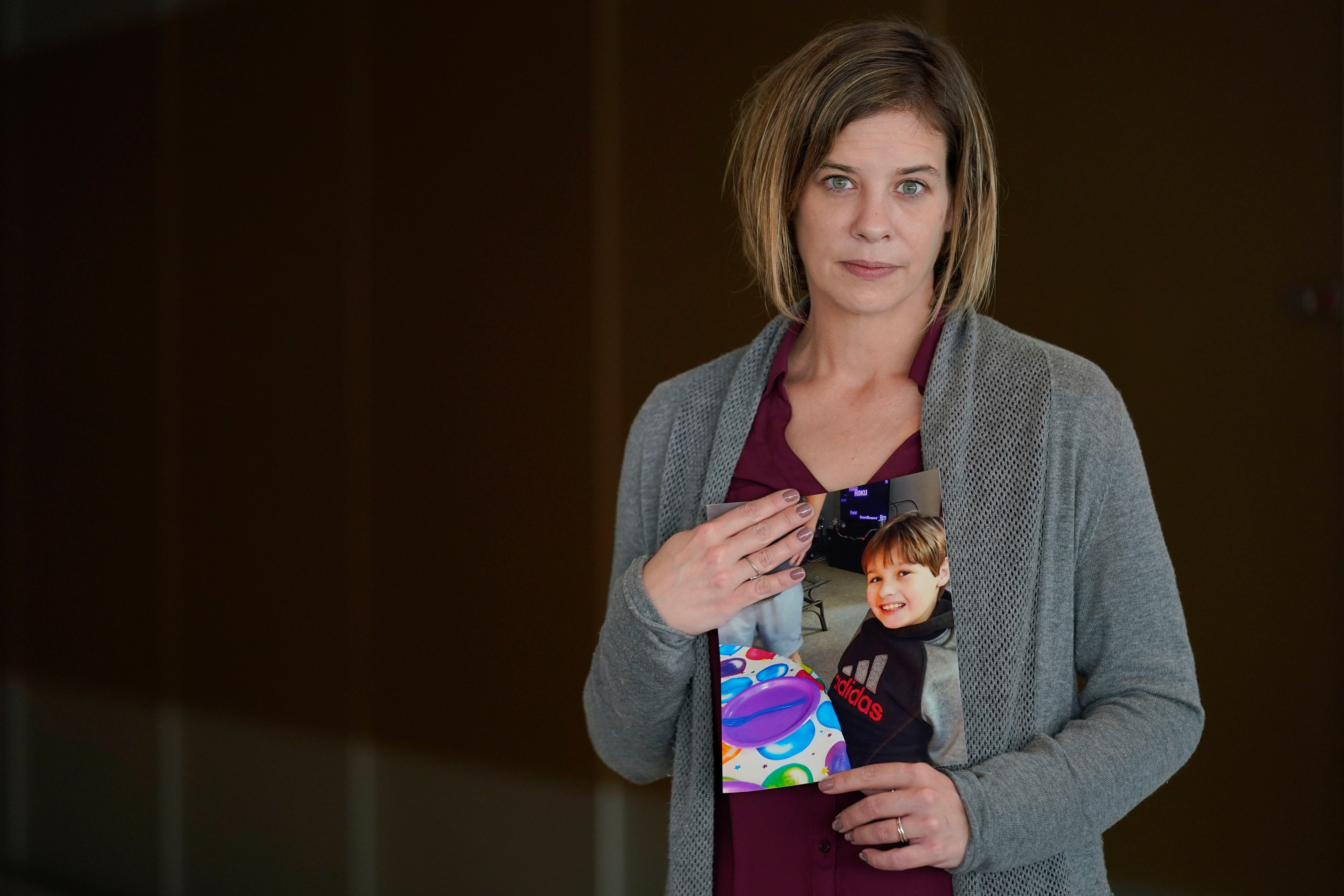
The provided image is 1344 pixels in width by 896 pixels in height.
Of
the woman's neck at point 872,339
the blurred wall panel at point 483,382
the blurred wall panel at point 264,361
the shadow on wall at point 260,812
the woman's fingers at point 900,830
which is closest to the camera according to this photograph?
the woman's fingers at point 900,830

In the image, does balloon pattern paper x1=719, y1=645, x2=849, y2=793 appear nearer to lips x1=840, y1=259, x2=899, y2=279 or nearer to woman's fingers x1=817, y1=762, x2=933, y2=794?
woman's fingers x1=817, y1=762, x2=933, y2=794

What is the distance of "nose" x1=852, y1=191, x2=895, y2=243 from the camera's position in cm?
115

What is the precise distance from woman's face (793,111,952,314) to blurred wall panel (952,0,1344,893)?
102 cm

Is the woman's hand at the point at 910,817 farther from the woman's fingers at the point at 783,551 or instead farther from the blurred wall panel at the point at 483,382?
the blurred wall panel at the point at 483,382

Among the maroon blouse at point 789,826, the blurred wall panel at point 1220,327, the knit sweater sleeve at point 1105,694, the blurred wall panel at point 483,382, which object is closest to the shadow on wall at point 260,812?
the blurred wall panel at point 483,382

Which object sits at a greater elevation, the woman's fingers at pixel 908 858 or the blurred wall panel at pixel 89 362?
the blurred wall panel at pixel 89 362

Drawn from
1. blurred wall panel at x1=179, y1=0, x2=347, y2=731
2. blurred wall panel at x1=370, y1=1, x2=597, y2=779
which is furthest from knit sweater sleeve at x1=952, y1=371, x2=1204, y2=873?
blurred wall panel at x1=179, y1=0, x2=347, y2=731

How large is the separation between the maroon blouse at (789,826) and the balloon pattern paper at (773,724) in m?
0.05

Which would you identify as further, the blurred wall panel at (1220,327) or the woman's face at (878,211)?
the blurred wall panel at (1220,327)

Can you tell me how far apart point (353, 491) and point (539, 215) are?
1.02 metres

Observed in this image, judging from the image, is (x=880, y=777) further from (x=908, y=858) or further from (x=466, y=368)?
(x=466, y=368)

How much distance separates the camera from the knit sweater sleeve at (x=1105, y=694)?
104cm

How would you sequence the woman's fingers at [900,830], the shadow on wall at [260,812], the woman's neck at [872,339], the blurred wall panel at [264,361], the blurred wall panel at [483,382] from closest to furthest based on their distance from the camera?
the woman's fingers at [900,830], the woman's neck at [872,339], the blurred wall panel at [483,382], the shadow on wall at [260,812], the blurred wall panel at [264,361]

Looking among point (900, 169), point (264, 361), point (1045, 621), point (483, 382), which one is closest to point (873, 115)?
point (900, 169)
